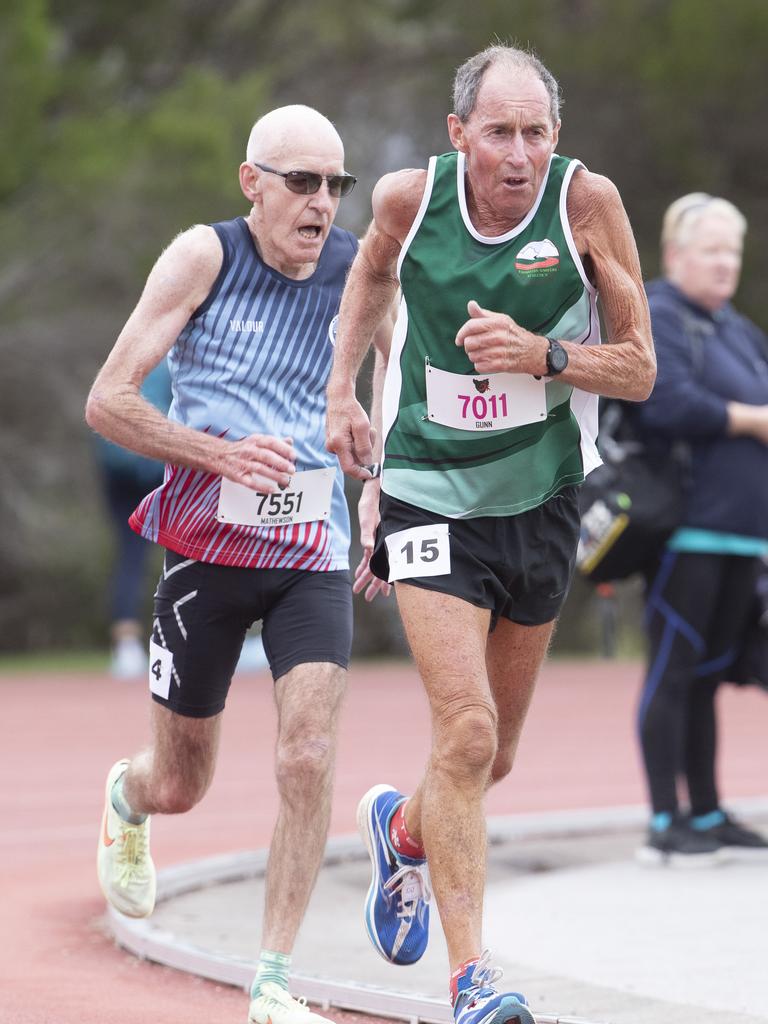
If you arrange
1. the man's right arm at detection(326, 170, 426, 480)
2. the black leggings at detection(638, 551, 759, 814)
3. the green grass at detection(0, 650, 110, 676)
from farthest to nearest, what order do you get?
the green grass at detection(0, 650, 110, 676) → the black leggings at detection(638, 551, 759, 814) → the man's right arm at detection(326, 170, 426, 480)

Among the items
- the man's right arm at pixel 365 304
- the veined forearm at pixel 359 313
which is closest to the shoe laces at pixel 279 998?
the man's right arm at pixel 365 304

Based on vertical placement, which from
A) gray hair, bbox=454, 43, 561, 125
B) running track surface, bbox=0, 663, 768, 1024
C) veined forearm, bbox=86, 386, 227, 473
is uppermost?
gray hair, bbox=454, 43, 561, 125


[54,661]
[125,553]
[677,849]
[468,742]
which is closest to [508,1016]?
[468,742]

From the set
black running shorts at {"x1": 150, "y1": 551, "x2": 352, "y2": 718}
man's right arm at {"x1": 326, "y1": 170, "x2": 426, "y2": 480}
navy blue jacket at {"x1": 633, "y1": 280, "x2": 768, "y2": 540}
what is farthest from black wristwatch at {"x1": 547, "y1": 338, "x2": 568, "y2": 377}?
navy blue jacket at {"x1": 633, "y1": 280, "x2": 768, "y2": 540}

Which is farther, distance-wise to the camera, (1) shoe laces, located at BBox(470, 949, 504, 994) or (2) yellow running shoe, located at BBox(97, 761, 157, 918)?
(2) yellow running shoe, located at BBox(97, 761, 157, 918)

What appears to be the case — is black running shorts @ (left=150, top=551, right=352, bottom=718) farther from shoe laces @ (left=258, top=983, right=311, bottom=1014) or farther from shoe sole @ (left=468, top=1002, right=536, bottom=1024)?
shoe sole @ (left=468, top=1002, right=536, bottom=1024)

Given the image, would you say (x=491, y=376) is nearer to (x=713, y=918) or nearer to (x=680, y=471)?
(x=713, y=918)

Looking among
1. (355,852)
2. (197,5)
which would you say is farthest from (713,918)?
(197,5)

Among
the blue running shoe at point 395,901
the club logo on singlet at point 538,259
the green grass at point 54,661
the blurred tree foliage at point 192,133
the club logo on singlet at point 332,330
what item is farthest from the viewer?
the blurred tree foliage at point 192,133

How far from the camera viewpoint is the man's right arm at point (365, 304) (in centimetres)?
503

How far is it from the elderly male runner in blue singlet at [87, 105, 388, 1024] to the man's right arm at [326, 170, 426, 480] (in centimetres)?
18

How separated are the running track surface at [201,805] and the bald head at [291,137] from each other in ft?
8.37

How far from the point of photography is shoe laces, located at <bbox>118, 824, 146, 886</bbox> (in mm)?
6164

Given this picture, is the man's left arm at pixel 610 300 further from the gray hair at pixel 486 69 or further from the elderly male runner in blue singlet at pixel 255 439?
the elderly male runner in blue singlet at pixel 255 439
